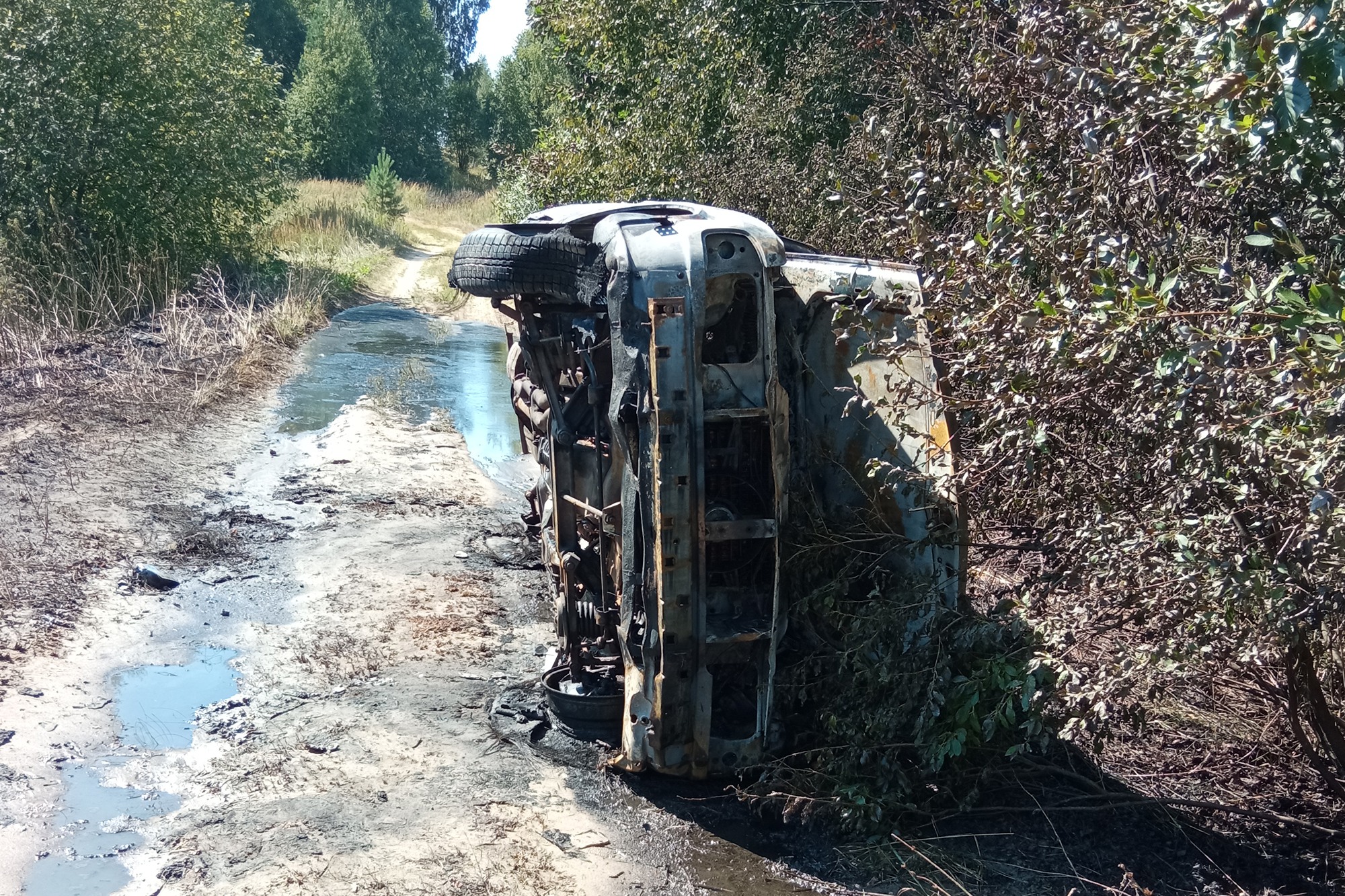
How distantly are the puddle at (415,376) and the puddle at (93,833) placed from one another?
5782 millimetres

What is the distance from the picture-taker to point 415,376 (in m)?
14.4

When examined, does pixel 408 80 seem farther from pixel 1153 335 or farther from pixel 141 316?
pixel 1153 335

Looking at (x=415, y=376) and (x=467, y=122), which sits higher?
(x=467, y=122)

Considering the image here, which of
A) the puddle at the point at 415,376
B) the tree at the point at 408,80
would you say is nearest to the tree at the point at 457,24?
the tree at the point at 408,80

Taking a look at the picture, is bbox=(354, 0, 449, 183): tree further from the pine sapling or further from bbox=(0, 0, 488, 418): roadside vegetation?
bbox=(0, 0, 488, 418): roadside vegetation

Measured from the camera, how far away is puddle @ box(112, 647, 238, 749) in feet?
16.8

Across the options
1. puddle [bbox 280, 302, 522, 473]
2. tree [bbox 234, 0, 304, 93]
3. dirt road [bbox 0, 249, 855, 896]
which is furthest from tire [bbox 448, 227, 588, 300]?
tree [bbox 234, 0, 304, 93]

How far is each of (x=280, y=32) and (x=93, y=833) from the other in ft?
219

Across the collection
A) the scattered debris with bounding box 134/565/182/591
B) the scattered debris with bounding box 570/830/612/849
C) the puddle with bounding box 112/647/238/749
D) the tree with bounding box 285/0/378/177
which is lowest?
the scattered debris with bounding box 570/830/612/849

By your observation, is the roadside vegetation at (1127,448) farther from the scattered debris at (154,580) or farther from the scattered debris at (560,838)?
the scattered debris at (154,580)

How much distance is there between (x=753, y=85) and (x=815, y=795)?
8179mm

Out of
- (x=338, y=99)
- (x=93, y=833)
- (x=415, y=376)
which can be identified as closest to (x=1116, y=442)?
(x=93, y=833)

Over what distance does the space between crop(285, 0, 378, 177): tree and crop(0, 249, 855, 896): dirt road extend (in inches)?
1654

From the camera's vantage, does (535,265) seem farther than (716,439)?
Yes
